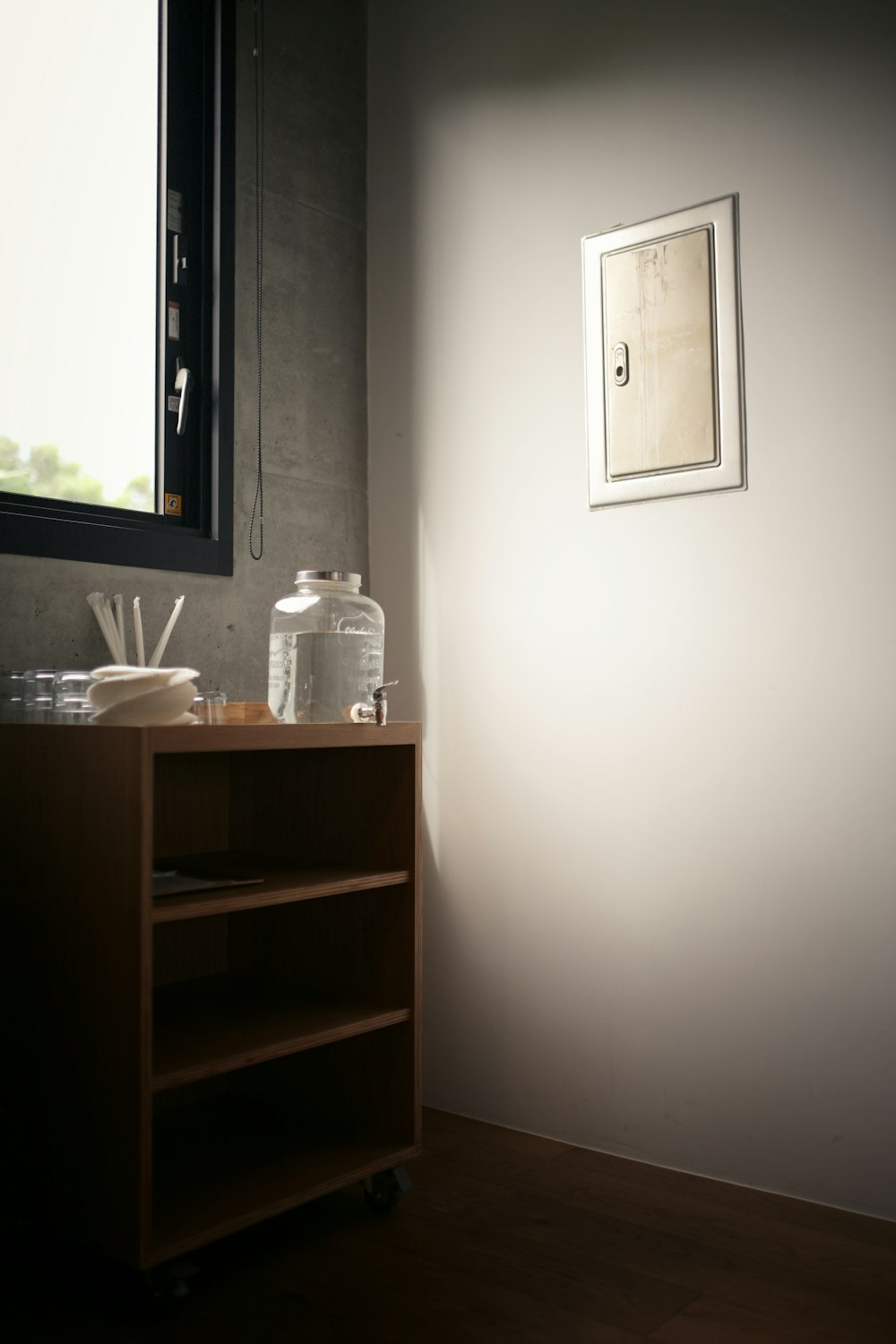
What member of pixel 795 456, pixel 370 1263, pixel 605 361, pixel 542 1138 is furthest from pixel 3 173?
pixel 542 1138

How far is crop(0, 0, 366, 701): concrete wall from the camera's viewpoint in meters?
2.42

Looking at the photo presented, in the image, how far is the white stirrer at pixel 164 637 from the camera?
208 centimetres

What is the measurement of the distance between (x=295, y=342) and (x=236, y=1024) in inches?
59.7

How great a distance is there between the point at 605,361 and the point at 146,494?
979 mm

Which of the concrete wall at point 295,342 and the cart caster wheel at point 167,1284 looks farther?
the concrete wall at point 295,342

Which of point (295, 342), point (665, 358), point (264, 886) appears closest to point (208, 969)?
point (264, 886)

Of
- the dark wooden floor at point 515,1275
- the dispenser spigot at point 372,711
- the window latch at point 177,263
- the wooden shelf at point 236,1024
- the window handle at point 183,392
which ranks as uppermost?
the window latch at point 177,263

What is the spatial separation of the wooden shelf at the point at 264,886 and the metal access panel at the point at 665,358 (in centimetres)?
90

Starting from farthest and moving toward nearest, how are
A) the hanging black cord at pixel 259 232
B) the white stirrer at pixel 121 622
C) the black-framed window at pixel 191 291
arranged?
the hanging black cord at pixel 259 232
the black-framed window at pixel 191 291
the white stirrer at pixel 121 622

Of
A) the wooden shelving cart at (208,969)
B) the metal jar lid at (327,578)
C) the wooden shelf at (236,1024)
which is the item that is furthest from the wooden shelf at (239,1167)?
the metal jar lid at (327,578)

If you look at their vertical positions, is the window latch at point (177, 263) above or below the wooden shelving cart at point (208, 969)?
above

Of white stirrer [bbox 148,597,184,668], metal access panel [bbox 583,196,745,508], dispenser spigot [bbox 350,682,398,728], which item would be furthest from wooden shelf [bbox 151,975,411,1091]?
metal access panel [bbox 583,196,745,508]

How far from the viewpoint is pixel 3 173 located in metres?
2.12

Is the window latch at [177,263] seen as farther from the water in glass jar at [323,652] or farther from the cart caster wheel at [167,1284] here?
the cart caster wheel at [167,1284]
